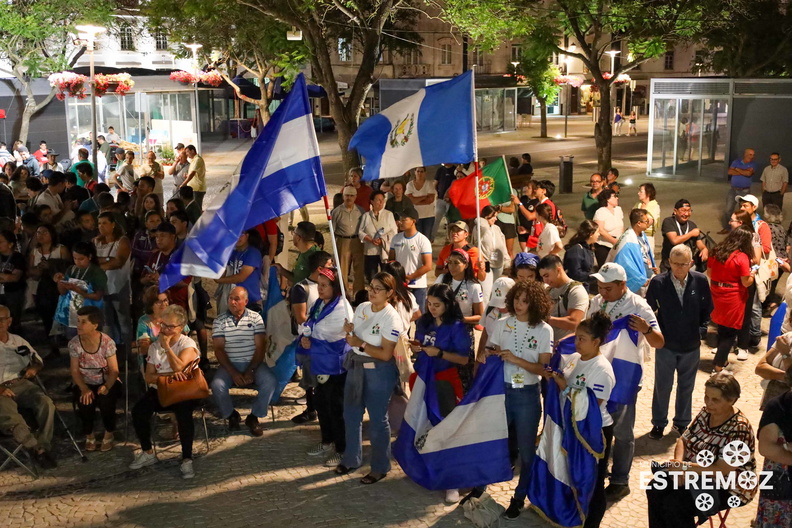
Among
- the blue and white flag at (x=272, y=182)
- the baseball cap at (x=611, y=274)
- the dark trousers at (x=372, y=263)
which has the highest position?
the blue and white flag at (x=272, y=182)

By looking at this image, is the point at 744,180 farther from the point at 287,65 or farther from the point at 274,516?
the point at 274,516

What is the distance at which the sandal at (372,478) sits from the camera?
7.06 meters

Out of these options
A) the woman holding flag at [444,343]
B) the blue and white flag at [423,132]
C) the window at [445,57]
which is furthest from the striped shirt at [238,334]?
the window at [445,57]

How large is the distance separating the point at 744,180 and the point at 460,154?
1114cm

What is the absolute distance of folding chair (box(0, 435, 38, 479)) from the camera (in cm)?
728

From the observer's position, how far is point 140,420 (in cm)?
747

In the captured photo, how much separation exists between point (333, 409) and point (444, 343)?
1.32 meters

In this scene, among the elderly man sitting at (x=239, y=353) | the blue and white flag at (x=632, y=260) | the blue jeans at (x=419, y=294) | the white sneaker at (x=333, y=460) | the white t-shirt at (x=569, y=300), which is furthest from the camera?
the blue jeans at (x=419, y=294)

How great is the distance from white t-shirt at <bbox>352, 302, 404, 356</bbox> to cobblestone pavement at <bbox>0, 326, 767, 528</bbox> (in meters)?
1.14

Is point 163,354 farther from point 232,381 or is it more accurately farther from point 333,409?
point 333,409

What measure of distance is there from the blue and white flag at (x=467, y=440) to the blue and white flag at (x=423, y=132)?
2186 mm

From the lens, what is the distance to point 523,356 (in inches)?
251

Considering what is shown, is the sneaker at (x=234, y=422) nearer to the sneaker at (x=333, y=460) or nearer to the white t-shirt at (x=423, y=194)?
the sneaker at (x=333, y=460)

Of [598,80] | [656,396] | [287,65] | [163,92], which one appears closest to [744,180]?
[598,80]
